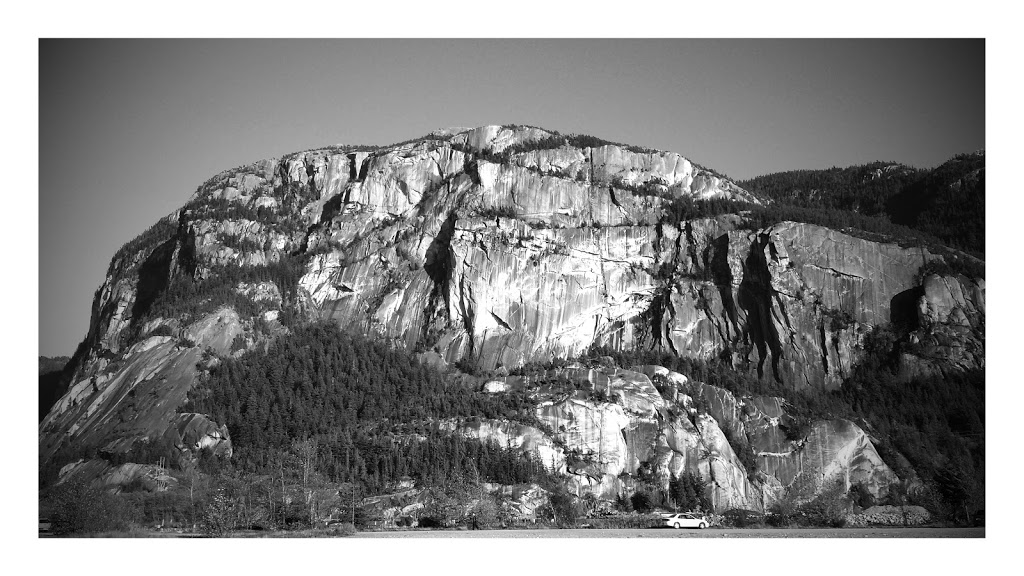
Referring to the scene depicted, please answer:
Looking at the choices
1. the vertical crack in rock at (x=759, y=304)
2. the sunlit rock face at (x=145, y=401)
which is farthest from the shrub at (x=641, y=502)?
the sunlit rock face at (x=145, y=401)

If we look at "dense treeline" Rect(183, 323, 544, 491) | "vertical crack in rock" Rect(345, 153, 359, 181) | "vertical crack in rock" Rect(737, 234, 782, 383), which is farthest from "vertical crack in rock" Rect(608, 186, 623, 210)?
"vertical crack in rock" Rect(345, 153, 359, 181)

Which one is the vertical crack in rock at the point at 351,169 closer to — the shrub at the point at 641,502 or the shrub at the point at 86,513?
the shrub at the point at 641,502

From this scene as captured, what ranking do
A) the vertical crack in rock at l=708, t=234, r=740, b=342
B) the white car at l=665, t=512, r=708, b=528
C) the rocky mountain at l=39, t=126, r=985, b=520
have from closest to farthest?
the white car at l=665, t=512, r=708, b=528 < the rocky mountain at l=39, t=126, r=985, b=520 < the vertical crack in rock at l=708, t=234, r=740, b=342

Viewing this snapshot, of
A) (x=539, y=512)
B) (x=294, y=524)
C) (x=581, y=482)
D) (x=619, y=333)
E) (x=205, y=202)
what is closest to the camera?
(x=294, y=524)

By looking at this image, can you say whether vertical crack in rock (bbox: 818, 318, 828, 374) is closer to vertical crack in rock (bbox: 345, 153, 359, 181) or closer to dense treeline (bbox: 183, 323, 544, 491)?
dense treeline (bbox: 183, 323, 544, 491)

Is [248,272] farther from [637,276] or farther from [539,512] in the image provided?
[539,512]
